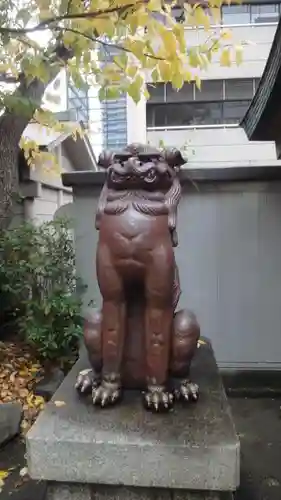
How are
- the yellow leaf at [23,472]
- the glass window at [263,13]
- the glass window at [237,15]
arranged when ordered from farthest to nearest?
the glass window at [237,15]
the glass window at [263,13]
the yellow leaf at [23,472]

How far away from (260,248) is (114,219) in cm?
280

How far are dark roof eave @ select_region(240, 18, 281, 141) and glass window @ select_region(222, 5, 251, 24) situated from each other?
7.74 m

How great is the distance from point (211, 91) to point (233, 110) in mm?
727

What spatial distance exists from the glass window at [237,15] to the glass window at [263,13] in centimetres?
13

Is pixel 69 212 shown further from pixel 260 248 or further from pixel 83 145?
pixel 83 145

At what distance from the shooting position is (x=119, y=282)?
2.07 m

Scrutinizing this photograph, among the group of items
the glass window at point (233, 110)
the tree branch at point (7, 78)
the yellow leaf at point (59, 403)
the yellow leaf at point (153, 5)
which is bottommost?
the yellow leaf at point (59, 403)

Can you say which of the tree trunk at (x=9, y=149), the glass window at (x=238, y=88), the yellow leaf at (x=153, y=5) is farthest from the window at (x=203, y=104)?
the yellow leaf at (x=153, y=5)

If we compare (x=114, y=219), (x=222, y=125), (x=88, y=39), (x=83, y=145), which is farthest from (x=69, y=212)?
(x=222, y=125)

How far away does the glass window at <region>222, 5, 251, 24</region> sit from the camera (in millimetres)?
11656

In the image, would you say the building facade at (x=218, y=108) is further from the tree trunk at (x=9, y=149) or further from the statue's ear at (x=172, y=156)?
the statue's ear at (x=172, y=156)

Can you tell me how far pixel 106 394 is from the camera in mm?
2092

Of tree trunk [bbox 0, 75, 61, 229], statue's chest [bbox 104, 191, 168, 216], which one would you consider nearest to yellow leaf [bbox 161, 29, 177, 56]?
statue's chest [bbox 104, 191, 168, 216]

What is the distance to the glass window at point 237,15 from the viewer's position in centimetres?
1166
